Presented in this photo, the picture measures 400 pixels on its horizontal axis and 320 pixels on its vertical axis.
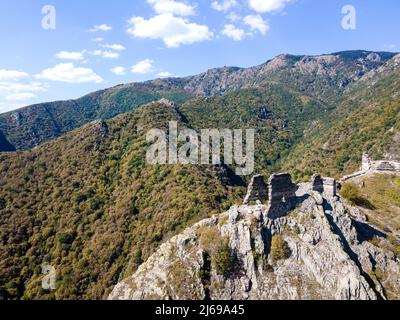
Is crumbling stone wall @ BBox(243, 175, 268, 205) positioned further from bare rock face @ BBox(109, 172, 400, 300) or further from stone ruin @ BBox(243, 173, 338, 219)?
bare rock face @ BBox(109, 172, 400, 300)

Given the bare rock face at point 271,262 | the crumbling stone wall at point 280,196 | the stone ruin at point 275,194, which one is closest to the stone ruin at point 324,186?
the stone ruin at point 275,194

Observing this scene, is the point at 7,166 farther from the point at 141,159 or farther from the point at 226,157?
the point at 226,157

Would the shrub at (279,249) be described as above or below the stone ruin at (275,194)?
below

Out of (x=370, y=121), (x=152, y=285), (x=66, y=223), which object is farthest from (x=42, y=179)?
(x=370, y=121)

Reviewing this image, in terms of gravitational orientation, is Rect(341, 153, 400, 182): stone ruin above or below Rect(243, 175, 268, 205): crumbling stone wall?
below

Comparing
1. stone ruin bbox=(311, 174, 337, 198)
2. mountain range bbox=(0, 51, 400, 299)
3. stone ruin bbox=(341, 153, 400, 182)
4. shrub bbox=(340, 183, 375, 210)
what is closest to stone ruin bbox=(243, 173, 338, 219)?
stone ruin bbox=(311, 174, 337, 198)

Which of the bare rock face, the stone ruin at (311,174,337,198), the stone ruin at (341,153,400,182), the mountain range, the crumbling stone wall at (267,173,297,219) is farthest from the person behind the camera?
the mountain range

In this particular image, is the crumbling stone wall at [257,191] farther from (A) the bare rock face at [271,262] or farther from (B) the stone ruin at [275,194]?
(A) the bare rock face at [271,262]
